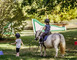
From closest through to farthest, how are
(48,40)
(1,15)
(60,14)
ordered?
(48,40), (1,15), (60,14)

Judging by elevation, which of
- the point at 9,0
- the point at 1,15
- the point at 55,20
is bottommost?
the point at 55,20

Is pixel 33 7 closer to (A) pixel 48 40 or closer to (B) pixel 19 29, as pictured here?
(B) pixel 19 29

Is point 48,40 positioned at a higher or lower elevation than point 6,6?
lower

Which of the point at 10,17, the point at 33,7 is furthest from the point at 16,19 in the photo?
the point at 33,7

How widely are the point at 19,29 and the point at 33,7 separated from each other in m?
2.97

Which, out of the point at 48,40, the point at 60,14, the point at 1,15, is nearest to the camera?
the point at 48,40

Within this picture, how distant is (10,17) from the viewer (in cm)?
2348

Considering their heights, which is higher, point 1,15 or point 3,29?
point 1,15

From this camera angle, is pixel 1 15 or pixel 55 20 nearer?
pixel 1 15

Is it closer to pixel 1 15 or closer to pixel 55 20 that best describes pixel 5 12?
pixel 1 15

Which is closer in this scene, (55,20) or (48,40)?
(48,40)

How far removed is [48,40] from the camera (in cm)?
1154

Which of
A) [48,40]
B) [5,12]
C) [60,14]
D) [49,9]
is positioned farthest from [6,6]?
[60,14]

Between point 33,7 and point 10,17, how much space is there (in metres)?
2.66
